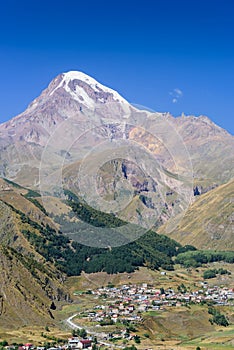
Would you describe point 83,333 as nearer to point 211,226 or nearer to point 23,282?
point 23,282

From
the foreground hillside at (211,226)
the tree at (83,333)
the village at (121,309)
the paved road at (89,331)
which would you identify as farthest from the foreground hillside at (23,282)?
the foreground hillside at (211,226)

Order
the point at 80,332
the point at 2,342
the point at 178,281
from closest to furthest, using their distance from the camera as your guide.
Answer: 1. the point at 2,342
2. the point at 80,332
3. the point at 178,281

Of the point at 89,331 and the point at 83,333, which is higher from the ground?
the point at 89,331

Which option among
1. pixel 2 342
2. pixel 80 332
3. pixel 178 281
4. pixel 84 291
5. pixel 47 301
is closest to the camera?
pixel 2 342

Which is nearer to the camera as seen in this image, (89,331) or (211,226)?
(89,331)

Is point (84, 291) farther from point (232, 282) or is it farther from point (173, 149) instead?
point (173, 149)

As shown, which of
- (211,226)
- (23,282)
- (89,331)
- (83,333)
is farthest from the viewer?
(211,226)

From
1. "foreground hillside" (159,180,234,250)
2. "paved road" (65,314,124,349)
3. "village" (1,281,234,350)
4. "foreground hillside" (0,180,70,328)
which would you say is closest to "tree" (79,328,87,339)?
"village" (1,281,234,350)

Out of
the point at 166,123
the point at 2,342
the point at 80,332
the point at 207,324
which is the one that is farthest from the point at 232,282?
the point at 166,123

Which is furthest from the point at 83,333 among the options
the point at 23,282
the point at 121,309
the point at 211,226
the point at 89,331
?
the point at 211,226
